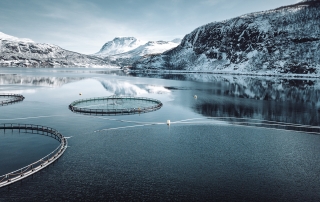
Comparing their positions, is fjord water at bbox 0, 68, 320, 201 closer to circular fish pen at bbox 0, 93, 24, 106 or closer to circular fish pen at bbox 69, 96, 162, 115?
circular fish pen at bbox 69, 96, 162, 115

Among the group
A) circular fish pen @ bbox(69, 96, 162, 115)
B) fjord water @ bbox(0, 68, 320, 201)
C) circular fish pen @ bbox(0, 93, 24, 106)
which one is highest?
circular fish pen @ bbox(0, 93, 24, 106)

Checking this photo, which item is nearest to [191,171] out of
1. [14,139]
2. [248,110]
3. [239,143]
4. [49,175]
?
[239,143]

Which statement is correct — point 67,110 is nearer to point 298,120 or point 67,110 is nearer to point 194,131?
point 194,131

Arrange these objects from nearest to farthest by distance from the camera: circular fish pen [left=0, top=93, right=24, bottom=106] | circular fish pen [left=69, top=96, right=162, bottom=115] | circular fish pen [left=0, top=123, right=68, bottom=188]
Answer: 1. circular fish pen [left=0, top=123, right=68, bottom=188]
2. circular fish pen [left=69, top=96, right=162, bottom=115]
3. circular fish pen [left=0, top=93, right=24, bottom=106]

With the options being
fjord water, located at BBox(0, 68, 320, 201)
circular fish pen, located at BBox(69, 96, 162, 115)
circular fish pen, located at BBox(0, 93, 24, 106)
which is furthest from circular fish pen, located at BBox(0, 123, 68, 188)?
circular fish pen, located at BBox(0, 93, 24, 106)

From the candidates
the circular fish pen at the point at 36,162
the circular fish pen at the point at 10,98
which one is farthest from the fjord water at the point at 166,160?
the circular fish pen at the point at 10,98

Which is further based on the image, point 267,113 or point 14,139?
point 267,113
